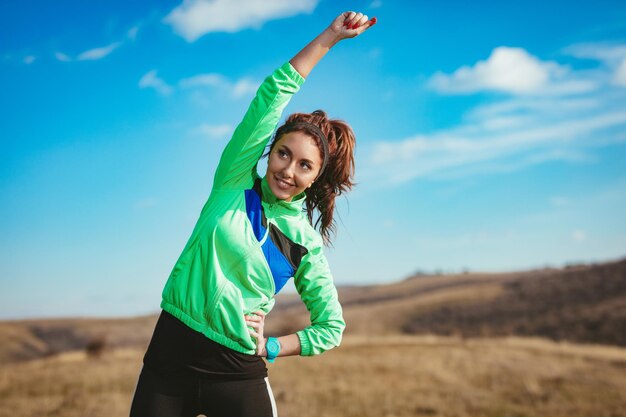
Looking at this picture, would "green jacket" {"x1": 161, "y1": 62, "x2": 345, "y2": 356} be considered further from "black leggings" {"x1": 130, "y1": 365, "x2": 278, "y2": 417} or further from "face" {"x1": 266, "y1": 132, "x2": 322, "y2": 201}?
"black leggings" {"x1": 130, "y1": 365, "x2": 278, "y2": 417}

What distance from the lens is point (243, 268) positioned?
9.98 ft

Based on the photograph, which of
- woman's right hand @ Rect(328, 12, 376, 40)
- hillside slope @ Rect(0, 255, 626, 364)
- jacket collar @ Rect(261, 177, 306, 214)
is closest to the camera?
woman's right hand @ Rect(328, 12, 376, 40)

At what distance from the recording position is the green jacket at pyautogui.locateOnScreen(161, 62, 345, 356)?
9.91 ft

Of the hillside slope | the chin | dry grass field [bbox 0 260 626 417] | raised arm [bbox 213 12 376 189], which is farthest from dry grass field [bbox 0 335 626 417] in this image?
the hillside slope

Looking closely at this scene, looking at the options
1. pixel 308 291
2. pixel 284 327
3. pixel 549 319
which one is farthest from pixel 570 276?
pixel 308 291

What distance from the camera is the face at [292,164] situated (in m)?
3.17

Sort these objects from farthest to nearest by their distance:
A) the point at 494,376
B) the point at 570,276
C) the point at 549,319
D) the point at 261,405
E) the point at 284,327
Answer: the point at 570,276 < the point at 549,319 < the point at 284,327 < the point at 494,376 < the point at 261,405

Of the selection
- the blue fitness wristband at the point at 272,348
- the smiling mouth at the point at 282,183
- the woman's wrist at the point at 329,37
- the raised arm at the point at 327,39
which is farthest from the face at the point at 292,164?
the blue fitness wristband at the point at 272,348

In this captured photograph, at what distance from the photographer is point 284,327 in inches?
1459

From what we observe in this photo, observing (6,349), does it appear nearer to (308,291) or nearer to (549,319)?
(549,319)

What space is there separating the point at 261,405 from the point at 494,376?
13.4 m

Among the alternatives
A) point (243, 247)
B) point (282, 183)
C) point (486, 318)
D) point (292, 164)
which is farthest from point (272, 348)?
point (486, 318)

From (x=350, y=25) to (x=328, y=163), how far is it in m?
0.77

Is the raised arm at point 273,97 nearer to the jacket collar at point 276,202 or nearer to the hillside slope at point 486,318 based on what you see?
the jacket collar at point 276,202
